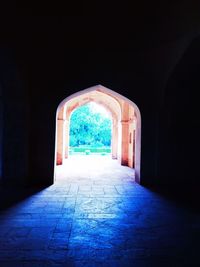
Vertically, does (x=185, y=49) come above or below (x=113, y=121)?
above

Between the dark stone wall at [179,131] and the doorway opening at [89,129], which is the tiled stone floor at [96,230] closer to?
the dark stone wall at [179,131]

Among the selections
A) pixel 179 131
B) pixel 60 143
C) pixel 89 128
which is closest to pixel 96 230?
pixel 179 131

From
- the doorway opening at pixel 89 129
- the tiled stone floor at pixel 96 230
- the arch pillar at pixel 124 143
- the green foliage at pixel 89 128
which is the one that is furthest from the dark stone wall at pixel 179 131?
the green foliage at pixel 89 128

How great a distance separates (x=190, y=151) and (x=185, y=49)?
2755mm

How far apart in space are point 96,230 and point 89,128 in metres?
24.8

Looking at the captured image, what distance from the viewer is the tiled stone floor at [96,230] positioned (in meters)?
2.62

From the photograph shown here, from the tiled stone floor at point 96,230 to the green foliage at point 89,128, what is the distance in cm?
2226

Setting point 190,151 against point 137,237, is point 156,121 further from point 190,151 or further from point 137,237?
point 137,237

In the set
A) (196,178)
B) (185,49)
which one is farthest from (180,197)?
(185,49)

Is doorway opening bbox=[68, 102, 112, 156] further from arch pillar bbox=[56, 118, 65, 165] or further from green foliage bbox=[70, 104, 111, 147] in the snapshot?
arch pillar bbox=[56, 118, 65, 165]

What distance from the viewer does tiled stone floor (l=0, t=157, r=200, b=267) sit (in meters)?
2.62

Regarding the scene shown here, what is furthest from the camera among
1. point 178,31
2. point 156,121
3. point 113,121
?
point 113,121

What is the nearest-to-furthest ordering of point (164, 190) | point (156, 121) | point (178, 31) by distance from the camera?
point (178, 31)
point (164, 190)
point (156, 121)

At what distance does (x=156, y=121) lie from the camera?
21.9 feet
